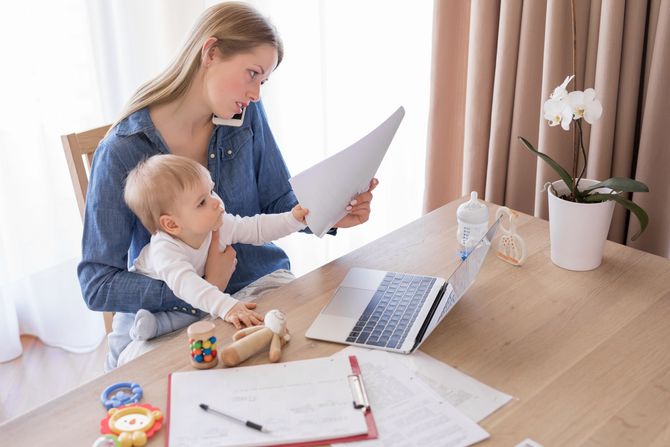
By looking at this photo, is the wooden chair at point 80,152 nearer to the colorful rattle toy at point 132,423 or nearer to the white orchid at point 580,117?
the colorful rattle toy at point 132,423

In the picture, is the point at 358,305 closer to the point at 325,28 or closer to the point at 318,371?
the point at 318,371

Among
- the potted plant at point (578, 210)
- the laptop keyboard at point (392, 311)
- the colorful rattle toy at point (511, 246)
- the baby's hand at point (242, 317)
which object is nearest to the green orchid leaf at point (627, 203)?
the potted plant at point (578, 210)

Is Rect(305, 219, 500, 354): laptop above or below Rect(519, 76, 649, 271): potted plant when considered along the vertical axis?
below

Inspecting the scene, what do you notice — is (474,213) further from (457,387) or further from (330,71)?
(330,71)

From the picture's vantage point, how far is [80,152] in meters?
1.53

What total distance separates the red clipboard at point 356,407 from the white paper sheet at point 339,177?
340 mm

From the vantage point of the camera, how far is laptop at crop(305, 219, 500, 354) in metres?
1.15

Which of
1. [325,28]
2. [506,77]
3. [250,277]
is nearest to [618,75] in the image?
[506,77]

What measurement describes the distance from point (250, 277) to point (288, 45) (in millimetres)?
1144

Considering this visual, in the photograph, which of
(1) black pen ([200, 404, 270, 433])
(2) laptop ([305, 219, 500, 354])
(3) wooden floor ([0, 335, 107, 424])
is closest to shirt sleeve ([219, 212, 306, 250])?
(2) laptop ([305, 219, 500, 354])

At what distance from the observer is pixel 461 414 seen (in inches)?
38.2

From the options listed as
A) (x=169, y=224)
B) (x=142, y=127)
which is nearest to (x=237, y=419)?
(x=169, y=224)

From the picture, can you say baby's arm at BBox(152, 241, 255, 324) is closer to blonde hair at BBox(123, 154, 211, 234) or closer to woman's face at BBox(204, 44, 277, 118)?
blonde hair at BBox(123, 154, 211, 234)

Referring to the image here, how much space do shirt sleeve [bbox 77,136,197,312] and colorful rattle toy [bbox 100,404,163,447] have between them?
1.32ft
